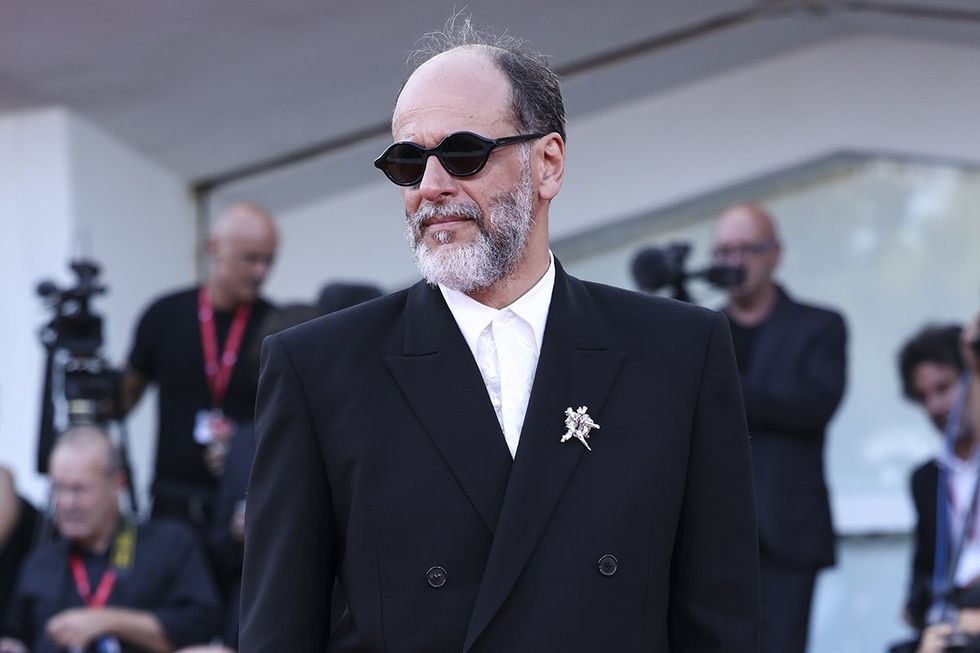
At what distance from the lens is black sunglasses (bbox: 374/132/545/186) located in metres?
2.64

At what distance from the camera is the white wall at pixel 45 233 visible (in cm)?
732

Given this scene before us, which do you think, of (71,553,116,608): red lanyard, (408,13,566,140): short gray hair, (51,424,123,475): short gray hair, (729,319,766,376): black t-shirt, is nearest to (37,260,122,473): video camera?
(51,424,123,475): short gray hair

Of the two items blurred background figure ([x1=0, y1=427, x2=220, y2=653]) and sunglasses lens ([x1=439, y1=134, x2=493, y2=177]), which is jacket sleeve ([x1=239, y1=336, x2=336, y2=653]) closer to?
sunglasses lens ([x1=439, y1=134, x2=493, y2=177])

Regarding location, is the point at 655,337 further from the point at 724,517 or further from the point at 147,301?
the point at 147,301

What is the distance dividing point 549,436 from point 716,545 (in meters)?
0.32

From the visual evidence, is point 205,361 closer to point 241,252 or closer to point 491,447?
point 241,252

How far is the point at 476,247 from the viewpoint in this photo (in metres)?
2.67

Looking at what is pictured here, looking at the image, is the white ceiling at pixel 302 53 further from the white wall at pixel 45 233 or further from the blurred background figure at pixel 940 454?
the blurred background figure at pixel 940 454

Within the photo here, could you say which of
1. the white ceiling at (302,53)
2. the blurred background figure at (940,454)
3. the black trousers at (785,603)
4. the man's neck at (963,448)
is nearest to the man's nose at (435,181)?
the black trousers at (785,603)

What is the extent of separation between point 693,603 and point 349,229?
6.24m

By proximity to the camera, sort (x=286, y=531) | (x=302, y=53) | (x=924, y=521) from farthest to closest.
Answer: (x=302, y=53) → (x=924, y=521) → (x=286, y=531)

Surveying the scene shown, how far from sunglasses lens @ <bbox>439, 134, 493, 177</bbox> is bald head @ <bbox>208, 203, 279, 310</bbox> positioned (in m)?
3.88

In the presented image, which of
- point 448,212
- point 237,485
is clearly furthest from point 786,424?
point 448,212

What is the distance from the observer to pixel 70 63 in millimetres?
6887
